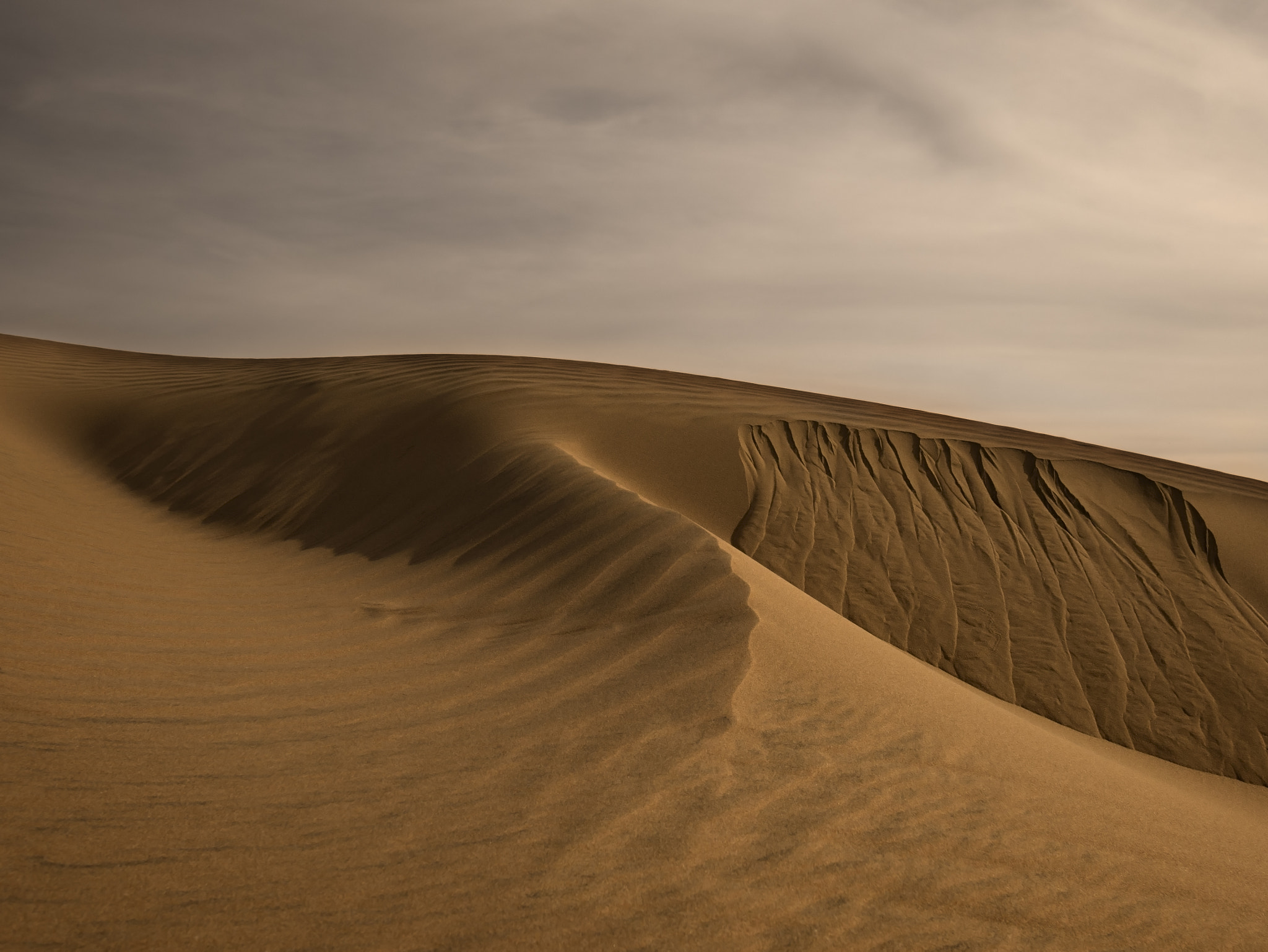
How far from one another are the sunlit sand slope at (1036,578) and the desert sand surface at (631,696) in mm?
33

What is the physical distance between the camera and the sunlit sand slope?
16.8ft

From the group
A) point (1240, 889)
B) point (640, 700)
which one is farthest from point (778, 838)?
point (1240, 889)

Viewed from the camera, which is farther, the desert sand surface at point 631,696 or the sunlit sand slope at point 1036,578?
the sunlit sand slope at point 1036,578

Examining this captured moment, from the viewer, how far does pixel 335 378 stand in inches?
441

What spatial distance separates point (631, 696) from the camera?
3.19 meters

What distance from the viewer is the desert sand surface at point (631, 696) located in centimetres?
202

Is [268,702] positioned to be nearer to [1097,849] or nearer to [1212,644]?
[1097,849]

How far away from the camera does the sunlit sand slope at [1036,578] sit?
5.12 meters

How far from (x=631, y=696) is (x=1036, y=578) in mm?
4394

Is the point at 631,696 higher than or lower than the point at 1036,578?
lower

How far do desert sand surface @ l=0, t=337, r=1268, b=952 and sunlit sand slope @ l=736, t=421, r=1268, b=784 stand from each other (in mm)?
33

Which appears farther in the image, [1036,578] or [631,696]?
[1036,578]

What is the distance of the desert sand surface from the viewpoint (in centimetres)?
202

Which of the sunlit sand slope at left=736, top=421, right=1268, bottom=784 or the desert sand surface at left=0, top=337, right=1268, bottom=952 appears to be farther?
the sunlit sand slope at left=736, top=421, right=1268, bottom=784
